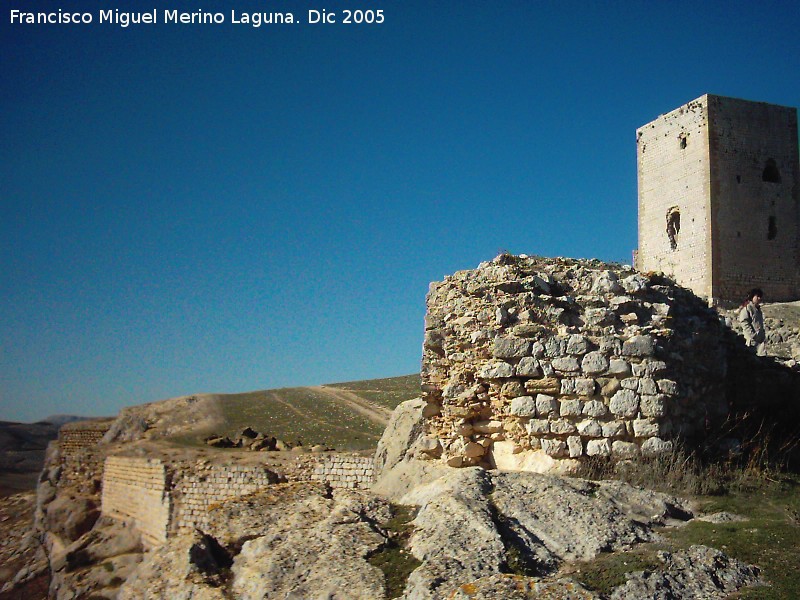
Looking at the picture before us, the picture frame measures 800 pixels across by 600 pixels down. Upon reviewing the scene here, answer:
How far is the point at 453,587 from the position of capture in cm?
383

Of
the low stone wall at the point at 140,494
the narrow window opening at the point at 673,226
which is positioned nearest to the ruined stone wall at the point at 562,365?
the low stone wall at the point at 140,494

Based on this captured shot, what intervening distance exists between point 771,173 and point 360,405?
59.9 feet

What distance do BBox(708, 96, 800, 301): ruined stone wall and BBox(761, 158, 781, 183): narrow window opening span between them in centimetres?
3

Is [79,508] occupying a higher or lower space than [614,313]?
lower

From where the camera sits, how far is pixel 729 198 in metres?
23.1

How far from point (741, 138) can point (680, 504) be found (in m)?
22.0

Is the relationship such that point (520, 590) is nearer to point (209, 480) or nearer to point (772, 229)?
point (209, 480)

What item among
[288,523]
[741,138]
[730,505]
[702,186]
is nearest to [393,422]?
[288,523]

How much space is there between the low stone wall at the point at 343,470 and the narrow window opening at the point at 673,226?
48.9 ft

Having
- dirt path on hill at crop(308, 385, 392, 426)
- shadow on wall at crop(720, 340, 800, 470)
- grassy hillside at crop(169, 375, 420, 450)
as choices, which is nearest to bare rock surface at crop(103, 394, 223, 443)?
grassy hillside at crop(169, 375, 420, 450)

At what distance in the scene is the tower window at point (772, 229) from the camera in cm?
2361

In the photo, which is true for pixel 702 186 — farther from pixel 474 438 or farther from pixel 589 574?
pixel 589 574

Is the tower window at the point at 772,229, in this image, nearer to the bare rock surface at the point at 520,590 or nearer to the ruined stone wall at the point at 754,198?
the ruined stone wall at the point at 754,198

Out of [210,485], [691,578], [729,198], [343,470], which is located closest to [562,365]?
[691,578]
